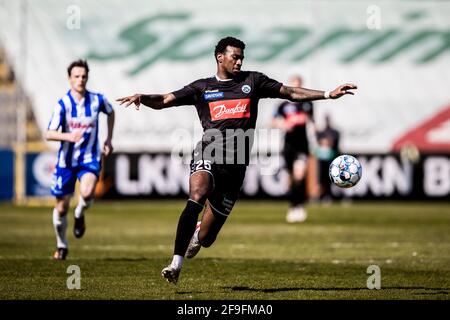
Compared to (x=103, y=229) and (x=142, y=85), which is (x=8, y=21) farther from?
(x=103, y=229)

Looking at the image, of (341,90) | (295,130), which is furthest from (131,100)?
(295,130)

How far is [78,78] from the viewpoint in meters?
12.9

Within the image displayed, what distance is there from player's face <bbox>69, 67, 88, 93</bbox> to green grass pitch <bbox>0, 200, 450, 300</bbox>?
2.23 m

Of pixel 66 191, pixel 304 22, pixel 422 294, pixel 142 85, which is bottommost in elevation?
pixel 422 294

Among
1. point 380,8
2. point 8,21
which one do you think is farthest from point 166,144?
point 380,8

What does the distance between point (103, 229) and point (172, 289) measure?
893 cm

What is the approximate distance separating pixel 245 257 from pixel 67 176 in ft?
8.53

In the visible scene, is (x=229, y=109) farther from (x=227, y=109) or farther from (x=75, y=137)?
(x=75, y=137)

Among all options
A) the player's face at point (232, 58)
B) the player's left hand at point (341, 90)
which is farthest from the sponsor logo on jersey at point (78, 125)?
the player's left hand at point (341, 90)

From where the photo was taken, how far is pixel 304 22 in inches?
1253

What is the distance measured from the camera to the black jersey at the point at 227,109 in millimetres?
10234

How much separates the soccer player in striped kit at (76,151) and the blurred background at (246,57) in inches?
624
